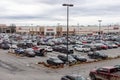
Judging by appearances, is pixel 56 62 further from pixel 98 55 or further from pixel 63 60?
pixel 98 55

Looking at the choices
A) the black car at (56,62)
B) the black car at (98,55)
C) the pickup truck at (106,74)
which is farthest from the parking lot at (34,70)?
A: the pickup truck at (106,74)

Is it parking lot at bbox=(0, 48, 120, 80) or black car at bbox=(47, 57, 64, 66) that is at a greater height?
black car at bbox=(47, 57, 64, 66)

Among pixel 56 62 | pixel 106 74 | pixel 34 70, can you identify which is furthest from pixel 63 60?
pixel 106 74

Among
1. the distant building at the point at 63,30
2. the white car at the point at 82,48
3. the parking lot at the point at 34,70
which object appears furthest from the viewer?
the distant building at the point at 63,30

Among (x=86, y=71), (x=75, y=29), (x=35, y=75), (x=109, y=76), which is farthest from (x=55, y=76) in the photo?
(x=75, y=29)

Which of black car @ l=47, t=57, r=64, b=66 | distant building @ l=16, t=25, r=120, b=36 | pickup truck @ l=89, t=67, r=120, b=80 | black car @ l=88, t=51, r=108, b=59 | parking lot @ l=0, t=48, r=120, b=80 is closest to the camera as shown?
pickup truck @ l=89, t=67, r=120, b=80

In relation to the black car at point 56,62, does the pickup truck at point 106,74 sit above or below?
above

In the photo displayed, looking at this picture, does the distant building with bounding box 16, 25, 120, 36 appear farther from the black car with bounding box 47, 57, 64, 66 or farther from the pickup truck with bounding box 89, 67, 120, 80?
the pickup truck with bounding box 89, 67, 120, 80

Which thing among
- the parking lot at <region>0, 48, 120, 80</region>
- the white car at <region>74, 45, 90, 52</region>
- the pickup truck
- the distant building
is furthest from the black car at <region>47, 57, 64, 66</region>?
the distant building

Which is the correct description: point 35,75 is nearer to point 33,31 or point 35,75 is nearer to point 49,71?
point 49,71

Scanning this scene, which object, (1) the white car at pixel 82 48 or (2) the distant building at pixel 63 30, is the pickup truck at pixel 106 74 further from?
(2) the distant building at pixel 63 30

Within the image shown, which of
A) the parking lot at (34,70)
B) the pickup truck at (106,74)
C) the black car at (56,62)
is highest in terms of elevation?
the pickup truck at (106,74)

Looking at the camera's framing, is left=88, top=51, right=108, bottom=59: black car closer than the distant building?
Yes

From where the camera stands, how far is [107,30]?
157 meters
